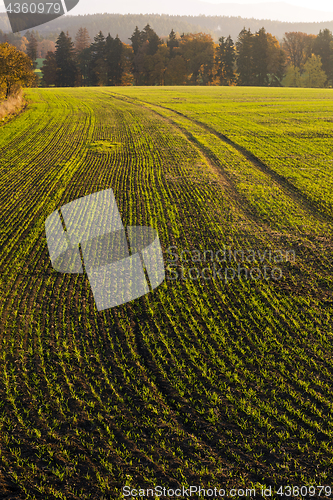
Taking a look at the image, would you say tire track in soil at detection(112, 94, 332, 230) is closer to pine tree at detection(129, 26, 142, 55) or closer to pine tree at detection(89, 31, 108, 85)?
pine tree at detection(89, 31, 108, 85)

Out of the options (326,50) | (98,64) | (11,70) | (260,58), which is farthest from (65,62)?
(326,50)

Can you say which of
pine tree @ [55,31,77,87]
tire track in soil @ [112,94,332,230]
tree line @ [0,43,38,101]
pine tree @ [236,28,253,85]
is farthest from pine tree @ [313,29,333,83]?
tree line @ [0,43,38,101]

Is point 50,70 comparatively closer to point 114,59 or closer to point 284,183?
point 114,59

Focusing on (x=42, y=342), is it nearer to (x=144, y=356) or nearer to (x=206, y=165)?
(x=144, y=356)

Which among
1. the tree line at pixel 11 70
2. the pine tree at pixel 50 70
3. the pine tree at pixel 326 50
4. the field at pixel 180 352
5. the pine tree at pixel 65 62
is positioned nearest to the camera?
the field at pixel 180 352

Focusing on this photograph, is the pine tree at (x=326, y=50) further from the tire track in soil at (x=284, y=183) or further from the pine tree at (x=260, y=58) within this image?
the tire track in soil at (x=284, y=183)

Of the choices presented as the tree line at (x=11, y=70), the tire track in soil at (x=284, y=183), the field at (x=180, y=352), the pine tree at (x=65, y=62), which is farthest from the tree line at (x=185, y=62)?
the field at (x=180, y=352)

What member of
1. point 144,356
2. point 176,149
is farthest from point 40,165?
point 144,356
